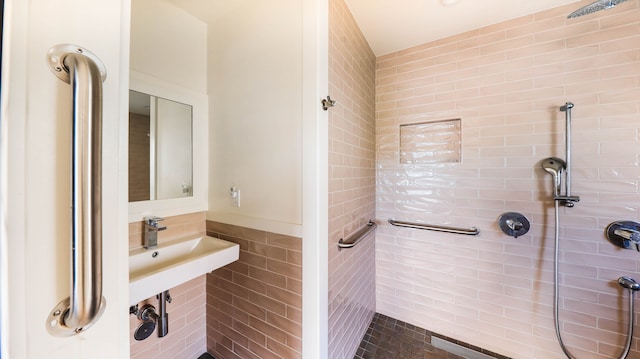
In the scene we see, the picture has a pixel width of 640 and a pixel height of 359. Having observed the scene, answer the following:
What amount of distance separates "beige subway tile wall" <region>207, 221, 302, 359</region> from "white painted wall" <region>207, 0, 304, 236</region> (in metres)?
0.10

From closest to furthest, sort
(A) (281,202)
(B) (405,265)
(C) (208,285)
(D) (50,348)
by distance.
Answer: (D) (50,348), (A) (281,202), (C) (208,285), (B) (405,265)

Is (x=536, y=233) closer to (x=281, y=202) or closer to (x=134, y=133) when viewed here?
(x=281, y=202)

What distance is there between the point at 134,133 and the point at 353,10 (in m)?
Result: 1.56

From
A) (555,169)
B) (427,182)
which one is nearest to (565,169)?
(555,169)

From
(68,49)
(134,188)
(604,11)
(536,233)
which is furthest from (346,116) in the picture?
(604,11)

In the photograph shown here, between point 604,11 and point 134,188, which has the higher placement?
point 604,11

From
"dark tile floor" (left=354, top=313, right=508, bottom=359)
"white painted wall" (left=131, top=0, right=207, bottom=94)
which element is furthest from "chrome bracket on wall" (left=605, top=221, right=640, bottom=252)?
"white painted wall" (left=131, top=0, right=207, bottom=94)

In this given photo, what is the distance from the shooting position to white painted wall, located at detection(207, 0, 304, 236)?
114 cm

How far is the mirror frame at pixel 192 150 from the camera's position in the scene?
49.0 inches

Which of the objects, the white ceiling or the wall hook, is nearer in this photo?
the wall hook

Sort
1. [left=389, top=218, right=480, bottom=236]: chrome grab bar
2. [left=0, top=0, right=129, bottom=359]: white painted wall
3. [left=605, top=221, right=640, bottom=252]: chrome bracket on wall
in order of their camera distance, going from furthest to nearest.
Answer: [left=389, top=218, right=480, bottom=236]: chrome grab bar → [left=605, top=221, right=640, bottom=252]: chrome bracket on wall → [left=0, top=0, right=129, bottom=359]: white painted wall

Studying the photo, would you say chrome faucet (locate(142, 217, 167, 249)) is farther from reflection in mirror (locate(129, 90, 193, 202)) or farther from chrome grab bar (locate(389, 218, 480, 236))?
chrome grab bar (locate(389, 218, 480, 236))

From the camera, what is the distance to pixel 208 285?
60.5 inches

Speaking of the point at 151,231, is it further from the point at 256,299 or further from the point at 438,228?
the point at 438,228
